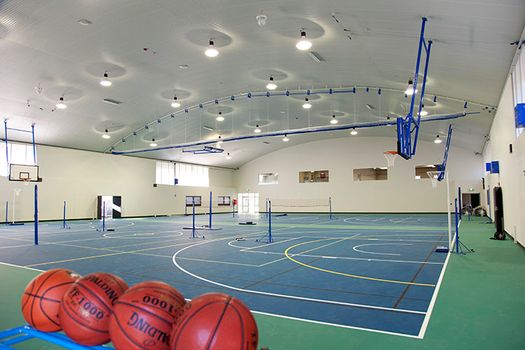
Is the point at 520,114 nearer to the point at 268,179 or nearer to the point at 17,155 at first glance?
the point at 17,155

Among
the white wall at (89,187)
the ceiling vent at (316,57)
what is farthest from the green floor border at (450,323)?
the white wall at (89,187)

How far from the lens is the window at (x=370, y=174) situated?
30.4 m

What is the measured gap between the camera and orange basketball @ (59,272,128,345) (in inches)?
98.0

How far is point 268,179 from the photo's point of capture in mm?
35875

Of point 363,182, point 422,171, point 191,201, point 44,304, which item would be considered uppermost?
point 422,171

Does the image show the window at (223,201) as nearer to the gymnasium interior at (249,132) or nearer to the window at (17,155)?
the gymnasium interior at (249,132)

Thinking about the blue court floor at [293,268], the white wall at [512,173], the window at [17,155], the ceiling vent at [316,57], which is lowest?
the blue court floor at [293,268]

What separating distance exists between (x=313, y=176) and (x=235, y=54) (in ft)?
71.8

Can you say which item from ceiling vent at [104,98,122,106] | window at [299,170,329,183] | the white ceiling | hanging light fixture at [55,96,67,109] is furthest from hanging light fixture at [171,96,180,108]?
window at [299,170,329,183]

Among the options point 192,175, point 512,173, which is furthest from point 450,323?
point 192,175

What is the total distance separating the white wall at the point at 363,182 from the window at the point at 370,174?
1.31ft

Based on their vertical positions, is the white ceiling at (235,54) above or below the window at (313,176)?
above

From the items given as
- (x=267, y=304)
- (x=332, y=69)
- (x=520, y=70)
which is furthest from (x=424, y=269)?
(x=332, y=69)

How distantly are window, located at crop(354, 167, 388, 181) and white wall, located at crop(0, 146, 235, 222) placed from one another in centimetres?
1520
